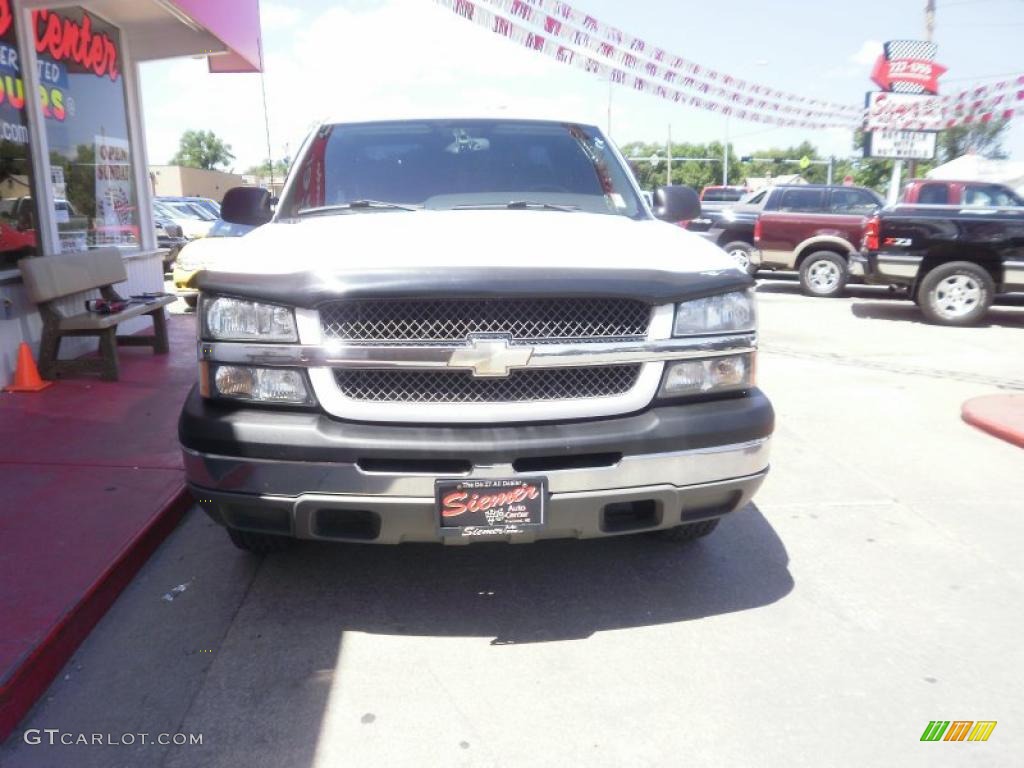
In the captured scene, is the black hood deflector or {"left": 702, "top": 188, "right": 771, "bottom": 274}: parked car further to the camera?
{"left": 702, "top": 188, "right": 771, "bottom": 274}: parked car

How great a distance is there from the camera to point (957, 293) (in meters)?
10.6

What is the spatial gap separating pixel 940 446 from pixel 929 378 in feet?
7.86

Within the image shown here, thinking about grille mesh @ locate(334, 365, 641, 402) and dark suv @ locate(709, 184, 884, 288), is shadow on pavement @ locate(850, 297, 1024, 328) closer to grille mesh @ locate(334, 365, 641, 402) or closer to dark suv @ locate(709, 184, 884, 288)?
dark suv @ locate(709, 184, 884, 288)

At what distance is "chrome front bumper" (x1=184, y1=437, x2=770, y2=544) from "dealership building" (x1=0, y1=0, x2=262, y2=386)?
4.48m

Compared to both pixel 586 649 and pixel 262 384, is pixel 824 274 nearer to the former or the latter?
pixel 586 649

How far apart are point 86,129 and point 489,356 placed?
707cm

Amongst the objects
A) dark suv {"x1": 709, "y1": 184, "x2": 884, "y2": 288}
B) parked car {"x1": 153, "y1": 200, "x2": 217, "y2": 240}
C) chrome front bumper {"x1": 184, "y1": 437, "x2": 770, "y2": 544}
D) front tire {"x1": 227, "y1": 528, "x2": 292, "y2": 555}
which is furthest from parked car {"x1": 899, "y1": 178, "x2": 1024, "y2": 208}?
parked car {"x1": 153, "y1": 200, "x2": 217, "y2": 240}

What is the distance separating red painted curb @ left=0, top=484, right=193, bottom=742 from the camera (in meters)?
2.54

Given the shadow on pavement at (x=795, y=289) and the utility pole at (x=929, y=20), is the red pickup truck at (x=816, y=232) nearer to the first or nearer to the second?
the shadow on pavement at (x=795, y=289)

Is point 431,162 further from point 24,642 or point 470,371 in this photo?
point 24,642

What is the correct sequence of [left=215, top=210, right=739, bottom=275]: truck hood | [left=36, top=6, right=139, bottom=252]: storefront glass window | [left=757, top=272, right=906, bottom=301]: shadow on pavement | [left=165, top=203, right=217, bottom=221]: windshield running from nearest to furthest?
[left=215, top=210, right=739, bottom=275]: truck hood → [left=36, top=6, right=139, bottom=252]: storefront glass window → [left=757, top=272, right=906, bottom=301]: shadow on pavement → [left=165, top=203, right=217, bottom=221]: windshield

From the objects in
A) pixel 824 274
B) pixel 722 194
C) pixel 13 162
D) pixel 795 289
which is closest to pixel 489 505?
pixel 13 162

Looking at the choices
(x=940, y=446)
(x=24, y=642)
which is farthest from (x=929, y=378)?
(x=24, y=642)

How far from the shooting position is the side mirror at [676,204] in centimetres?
435
